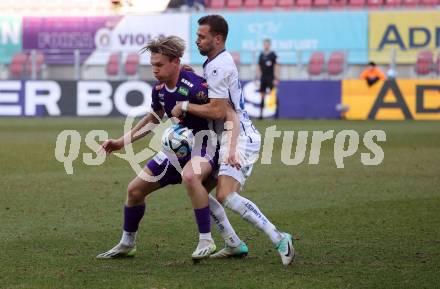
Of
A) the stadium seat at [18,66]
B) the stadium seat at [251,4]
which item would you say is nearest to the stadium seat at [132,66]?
the stadium seat at [18,66]

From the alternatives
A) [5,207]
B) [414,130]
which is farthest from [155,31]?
[5,207]

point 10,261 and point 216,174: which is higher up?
point 216,174

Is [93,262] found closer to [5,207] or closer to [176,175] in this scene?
[176,175]

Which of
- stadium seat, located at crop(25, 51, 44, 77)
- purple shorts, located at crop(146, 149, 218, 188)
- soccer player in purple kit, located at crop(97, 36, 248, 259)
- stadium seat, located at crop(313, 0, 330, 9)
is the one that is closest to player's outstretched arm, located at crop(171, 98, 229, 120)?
soccer player in purple kit, located at crop(97, 36, 248, 259)

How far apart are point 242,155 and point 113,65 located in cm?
2555

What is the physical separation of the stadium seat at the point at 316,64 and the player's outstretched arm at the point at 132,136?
2325 centimetres

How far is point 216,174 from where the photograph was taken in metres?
7.57

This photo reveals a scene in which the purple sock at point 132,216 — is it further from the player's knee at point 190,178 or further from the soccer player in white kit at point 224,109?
the soccer player in white kit at point 224,109

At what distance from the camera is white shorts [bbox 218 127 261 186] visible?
7.27m

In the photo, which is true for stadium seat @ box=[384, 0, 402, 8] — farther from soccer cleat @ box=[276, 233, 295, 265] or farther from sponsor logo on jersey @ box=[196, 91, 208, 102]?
soccer cleat @ box=[276, 233, 295, 265]

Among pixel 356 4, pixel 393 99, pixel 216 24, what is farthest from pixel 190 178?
pixel 356 4

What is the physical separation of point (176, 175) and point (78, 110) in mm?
22414

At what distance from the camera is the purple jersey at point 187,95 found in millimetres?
7270

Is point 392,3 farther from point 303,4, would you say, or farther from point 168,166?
point 168,166
